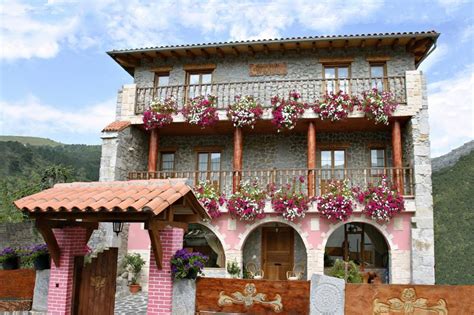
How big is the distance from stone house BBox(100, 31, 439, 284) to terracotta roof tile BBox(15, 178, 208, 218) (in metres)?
6.60

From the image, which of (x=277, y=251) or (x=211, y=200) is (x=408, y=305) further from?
(x=277, y=251)

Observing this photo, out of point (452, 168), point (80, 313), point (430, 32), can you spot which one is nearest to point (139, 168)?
point (80, 313)

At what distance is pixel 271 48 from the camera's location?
1427 centimetres

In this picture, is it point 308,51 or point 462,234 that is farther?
point 462,234

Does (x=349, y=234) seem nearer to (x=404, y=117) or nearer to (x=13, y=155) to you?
(x=404, y=117)

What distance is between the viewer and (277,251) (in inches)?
561

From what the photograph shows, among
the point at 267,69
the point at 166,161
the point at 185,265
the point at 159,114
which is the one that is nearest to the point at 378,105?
the point at 267,69

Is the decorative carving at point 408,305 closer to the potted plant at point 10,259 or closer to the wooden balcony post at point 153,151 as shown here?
the potted plant at point 10,259

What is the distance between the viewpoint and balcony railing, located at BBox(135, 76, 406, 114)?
514 inches

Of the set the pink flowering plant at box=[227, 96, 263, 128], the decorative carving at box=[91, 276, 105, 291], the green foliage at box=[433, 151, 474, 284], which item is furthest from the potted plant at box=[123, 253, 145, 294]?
the green foliage at box=[433, 151, 474, 284]

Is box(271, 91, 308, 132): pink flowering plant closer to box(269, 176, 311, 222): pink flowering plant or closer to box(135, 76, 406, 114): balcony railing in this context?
box(135, 76, 406, 114): balcony railing

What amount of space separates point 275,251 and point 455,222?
10.4m

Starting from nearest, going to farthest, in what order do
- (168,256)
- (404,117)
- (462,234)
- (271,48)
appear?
(168,256) < (404,117) < (271,48) < (462,234)

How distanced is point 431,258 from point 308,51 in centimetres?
761
